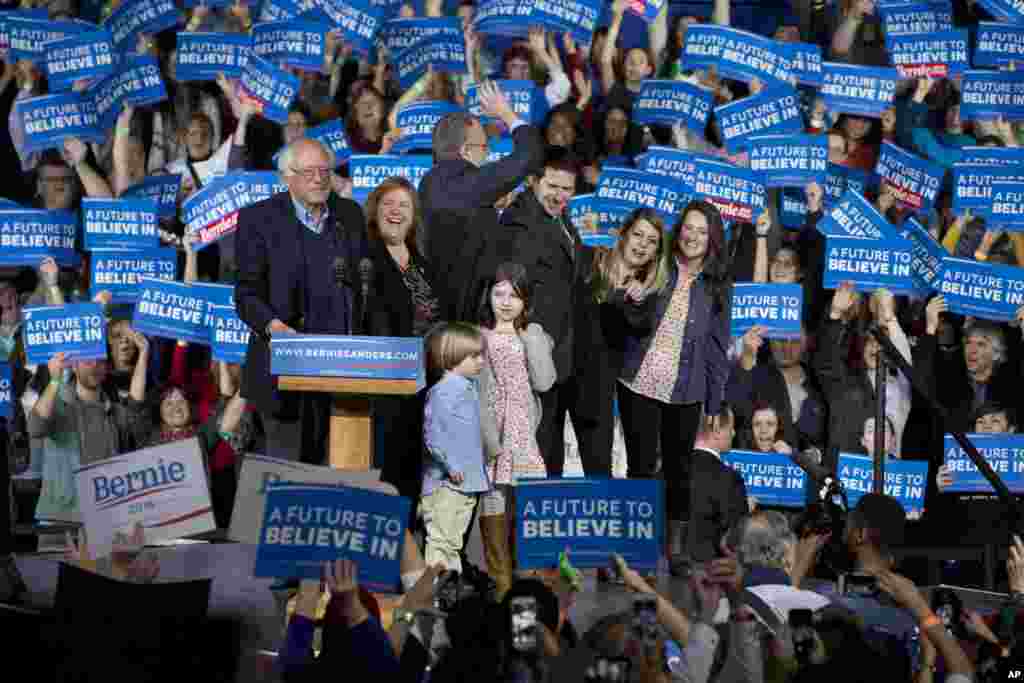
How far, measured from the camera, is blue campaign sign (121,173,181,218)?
→ 11.7 m

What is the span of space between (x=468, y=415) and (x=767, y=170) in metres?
3.93

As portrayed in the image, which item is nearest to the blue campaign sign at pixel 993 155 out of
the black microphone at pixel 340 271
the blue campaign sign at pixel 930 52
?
the blue campaign sign at pixel 930 52

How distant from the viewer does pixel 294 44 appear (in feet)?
40.1

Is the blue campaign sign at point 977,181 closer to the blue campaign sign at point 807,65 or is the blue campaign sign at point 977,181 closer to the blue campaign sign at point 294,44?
the blue campaign sign at point 807,65

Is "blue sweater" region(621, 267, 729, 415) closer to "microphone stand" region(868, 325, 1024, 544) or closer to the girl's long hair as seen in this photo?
the girl's long hair

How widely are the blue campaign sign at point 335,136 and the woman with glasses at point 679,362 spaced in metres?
3.07

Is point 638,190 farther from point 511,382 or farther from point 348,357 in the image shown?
point 348,357

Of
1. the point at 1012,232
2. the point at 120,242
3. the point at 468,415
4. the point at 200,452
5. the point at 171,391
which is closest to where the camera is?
the point at 200,452

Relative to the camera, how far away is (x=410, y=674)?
5.95 metres

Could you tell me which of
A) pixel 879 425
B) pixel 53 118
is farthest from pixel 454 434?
pixel 53 118

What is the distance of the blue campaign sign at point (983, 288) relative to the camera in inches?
450

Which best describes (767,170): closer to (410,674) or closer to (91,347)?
(91,347)

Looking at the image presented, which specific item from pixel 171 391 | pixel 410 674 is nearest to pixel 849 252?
pixel 171 391

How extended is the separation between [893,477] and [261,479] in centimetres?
431
